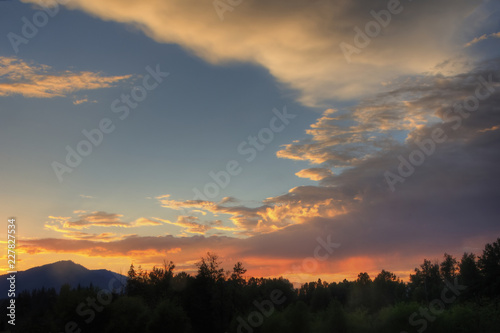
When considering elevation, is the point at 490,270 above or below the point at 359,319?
above

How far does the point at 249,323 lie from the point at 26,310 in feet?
365

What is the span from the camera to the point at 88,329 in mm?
64812

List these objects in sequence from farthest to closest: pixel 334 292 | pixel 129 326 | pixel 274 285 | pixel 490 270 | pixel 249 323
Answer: pixel 334 292, pixel 274 285, pixel 490 270, pixel 249 323, pixel 129 326

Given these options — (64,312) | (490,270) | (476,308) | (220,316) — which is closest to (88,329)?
(64,312)

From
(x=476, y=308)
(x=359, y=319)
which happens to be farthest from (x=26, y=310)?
(x=476, y=308)

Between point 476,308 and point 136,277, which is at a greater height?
point 136,277

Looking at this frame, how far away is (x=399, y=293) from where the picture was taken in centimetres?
13550

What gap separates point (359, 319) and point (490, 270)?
1328 inches

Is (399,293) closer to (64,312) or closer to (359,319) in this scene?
(359,319)

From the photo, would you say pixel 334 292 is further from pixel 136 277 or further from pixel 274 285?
pixel 136 277

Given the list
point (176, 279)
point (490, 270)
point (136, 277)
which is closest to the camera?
point (490, 270)

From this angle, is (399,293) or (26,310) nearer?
(399,293)

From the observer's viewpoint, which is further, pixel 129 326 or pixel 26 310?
pixel 26 310

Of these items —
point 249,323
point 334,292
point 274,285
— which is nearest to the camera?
point 249,323
